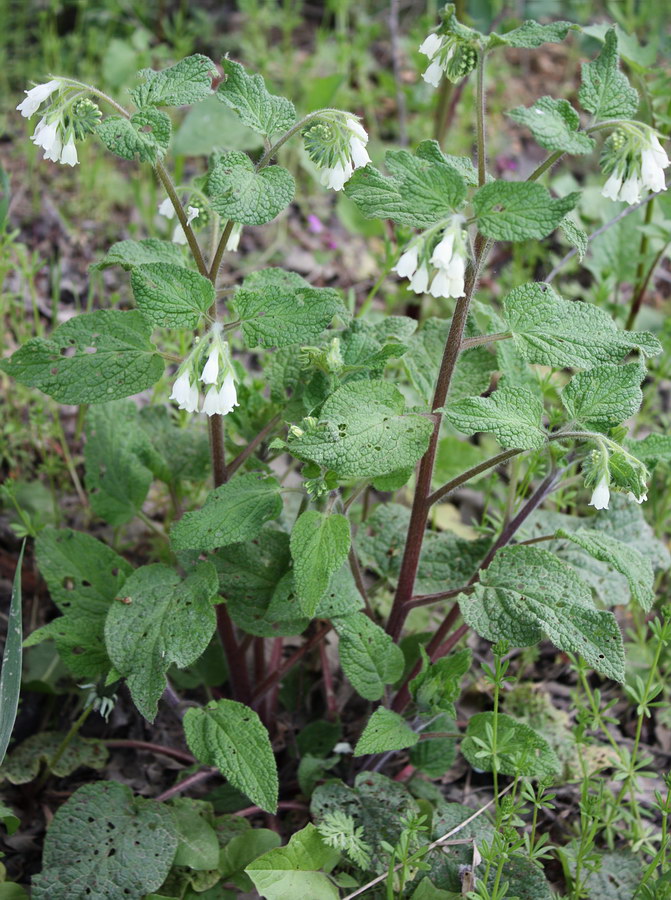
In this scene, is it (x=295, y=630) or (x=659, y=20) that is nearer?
(x=295, y=630)

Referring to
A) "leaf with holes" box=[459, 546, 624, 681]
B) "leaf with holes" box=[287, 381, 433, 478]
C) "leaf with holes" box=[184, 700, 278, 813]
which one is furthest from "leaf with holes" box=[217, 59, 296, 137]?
"leaf with holes" box=[184, 700, 278, 813]

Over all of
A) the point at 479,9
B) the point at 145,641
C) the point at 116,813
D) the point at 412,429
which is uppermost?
the point at 479,9

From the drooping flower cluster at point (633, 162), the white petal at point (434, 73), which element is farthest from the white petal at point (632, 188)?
the white petal at point (434, 73)

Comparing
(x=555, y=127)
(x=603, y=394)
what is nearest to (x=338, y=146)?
(x=555, y=127)

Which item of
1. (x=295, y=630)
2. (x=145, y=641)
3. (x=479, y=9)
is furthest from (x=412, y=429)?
(x=479, y=9)

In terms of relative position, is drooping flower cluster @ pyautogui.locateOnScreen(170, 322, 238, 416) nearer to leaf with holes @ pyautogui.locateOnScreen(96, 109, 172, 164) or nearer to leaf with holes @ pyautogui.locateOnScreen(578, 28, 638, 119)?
leaf with holes @ pyautogui.locateOnScreen(96, 109, 172, 164)

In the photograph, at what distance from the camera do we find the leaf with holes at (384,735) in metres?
1.75

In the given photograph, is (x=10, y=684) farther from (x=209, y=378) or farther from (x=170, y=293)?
(x=170, y=293)

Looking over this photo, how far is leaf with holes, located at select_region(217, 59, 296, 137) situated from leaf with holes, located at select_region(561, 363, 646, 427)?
0.80 metres

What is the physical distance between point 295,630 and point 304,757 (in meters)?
0.42

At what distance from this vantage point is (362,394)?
65.7 inches

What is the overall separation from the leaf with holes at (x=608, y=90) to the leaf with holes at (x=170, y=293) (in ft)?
2.76

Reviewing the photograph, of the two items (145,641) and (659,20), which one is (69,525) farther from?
(659,20)

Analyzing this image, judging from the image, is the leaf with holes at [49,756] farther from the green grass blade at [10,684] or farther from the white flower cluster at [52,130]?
the white flower cluster at [52,130]
